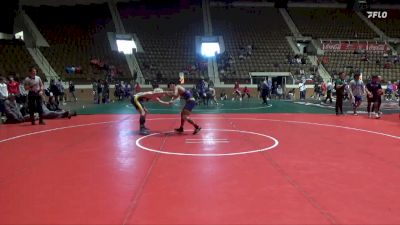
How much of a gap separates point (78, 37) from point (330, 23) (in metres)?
24.7

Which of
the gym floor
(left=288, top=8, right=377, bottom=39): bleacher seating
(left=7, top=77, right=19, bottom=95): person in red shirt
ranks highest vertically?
(left=288, top=8, right=377, bottom=39): bleacher seating

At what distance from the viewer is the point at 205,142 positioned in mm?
9844

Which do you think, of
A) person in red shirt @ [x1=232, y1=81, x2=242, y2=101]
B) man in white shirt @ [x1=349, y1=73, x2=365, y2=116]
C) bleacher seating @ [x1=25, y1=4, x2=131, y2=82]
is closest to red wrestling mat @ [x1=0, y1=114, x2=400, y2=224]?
man in white shirt @ [x1=349, y1=73, x2=365, y2=116]

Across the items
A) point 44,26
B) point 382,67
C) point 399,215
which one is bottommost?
point 399,215

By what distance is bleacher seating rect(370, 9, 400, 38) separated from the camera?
40.2 meters

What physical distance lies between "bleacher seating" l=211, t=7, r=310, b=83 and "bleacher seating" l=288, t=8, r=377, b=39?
193 centimetres

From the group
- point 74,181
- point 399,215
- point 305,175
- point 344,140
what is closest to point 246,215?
point 399,215

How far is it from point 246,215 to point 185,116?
6.73 metres

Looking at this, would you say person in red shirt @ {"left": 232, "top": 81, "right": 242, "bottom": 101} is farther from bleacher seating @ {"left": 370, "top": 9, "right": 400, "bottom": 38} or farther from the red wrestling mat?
bleacher seating @ {"left": 370, "top": 9, "right": 400, "bottom": 38}

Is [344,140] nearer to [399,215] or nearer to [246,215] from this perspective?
[399,215]

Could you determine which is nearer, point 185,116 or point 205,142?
point 205,142

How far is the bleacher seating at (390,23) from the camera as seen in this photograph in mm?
40156

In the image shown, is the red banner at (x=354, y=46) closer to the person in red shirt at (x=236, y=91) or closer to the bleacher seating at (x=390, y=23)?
the bleacher seating at (x=390, y=23)

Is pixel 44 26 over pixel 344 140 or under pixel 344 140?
over
